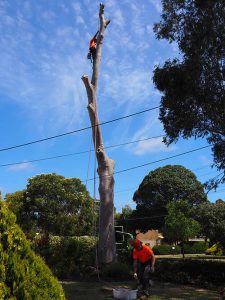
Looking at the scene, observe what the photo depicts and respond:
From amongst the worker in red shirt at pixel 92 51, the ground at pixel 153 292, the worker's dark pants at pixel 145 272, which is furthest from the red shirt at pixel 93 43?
the worker's dark pants at pixel 145 272

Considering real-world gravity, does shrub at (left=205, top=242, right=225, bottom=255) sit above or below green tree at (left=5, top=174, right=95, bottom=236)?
below

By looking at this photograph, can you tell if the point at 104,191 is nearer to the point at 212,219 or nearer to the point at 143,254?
the point at 143,254

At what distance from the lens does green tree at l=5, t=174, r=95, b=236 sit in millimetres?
40969

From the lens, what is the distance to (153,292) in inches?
499

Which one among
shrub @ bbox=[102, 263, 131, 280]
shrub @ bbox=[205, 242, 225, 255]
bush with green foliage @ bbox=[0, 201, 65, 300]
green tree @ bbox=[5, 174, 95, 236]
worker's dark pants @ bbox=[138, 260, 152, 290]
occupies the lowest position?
bush with green foliage @ bbox=[0, 201, 65, 300]

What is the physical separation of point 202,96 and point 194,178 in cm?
4189

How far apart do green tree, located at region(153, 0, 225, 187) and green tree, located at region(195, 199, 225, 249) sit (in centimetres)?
2379

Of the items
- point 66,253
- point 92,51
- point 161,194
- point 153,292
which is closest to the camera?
point 153,292

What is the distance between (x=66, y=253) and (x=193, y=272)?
5359 mm

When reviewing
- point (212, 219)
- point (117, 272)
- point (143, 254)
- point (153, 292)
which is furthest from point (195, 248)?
point (143, 254)

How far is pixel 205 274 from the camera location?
14.7m

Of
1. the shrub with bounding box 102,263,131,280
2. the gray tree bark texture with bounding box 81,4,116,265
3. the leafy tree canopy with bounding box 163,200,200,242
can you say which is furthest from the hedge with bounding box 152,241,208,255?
the shrub with bounding box 102,263,131,280

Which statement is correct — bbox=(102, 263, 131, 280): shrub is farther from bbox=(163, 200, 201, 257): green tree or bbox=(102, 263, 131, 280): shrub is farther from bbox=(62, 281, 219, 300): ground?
bbox=(163, 200, 201, 257): green tree

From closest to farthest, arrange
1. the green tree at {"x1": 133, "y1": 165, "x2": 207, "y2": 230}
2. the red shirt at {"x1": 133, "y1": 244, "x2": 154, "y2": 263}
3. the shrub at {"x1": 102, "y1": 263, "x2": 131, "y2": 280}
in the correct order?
the red shirt at {"x1": 133, "y1": 244, "x2": 154, "y2": 263}, the shrub at {"x1": 102, "y1": 263, "x2": 131, "y2": 280}, the green tree at {"x1": 133, "y1": 165, "x2": 207, "y2": 230}
